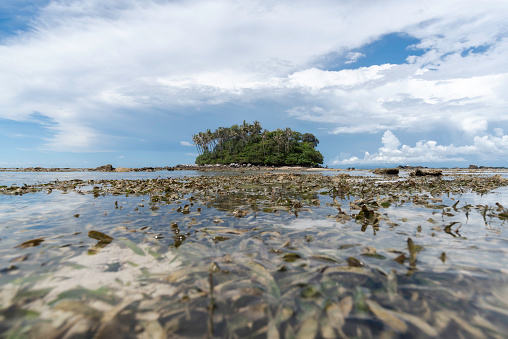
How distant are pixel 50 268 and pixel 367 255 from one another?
3992 millimetres

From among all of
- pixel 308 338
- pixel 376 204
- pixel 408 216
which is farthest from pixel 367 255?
pixel 376 204

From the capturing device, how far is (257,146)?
116625 millimetres

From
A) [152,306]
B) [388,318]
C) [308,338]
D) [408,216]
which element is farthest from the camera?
[408,216]

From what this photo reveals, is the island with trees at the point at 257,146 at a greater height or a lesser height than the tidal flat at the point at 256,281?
greater

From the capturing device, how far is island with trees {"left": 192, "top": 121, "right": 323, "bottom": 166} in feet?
356

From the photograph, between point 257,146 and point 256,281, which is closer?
point 256,281

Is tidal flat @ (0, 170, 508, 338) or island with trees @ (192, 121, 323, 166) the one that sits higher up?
island with trees @ (192, 121, 323, 166)

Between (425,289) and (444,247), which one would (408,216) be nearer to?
(444,247)

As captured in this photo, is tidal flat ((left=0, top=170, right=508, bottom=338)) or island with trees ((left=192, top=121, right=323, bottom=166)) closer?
tidal flat ((left=0, top=170, right=508, bottom=338))

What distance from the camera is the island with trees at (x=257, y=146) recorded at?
109 m

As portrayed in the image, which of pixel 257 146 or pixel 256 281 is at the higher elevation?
pixel 257 146

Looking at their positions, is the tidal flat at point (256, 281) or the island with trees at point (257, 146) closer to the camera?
the tidal flat at point (256, 281)

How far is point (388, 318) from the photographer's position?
1771 mm

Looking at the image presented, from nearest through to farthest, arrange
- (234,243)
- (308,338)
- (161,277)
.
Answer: (308,338) < (161,277) < (234,243)
